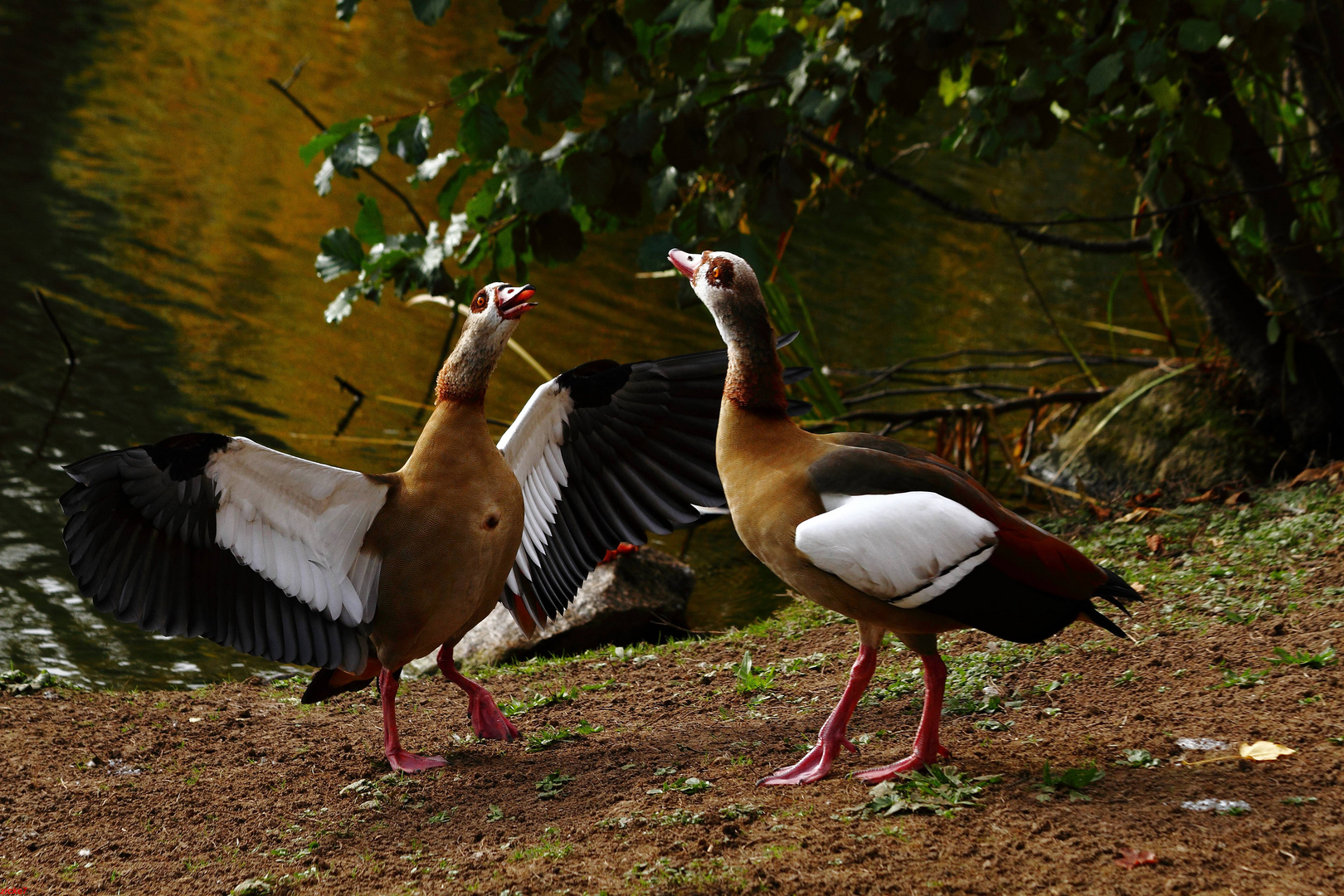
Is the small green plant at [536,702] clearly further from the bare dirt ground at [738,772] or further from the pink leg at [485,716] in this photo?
the pink leg at [485,716]

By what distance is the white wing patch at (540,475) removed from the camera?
466 centimetres

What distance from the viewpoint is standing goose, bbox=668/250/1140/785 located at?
3137mm

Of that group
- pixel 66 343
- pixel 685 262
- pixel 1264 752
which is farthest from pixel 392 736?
pixel 66 343

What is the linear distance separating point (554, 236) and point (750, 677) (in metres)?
2.35

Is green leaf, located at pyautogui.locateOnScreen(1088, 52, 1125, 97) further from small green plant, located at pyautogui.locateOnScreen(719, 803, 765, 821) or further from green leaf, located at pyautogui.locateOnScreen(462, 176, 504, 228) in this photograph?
small green plant, located at pyautogui.locateOnScreen(719, 803, 765, 821)

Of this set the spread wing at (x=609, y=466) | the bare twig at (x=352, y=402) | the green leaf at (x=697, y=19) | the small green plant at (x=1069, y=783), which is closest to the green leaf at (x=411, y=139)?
the green leaf at (x=697, y=19)

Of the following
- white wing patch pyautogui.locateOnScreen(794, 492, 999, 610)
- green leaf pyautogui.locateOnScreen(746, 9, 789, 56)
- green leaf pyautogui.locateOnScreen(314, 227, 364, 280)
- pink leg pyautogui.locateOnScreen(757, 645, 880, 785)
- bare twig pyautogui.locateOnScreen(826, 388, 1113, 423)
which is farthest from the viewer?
bare twig pyautogui.locateOnScreen(826, 388, 1113, 423)

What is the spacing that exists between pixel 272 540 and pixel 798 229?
1285 centimetres

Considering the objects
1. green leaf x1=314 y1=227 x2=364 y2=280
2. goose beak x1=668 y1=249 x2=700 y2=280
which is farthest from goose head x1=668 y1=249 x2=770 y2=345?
green leaf x1=314 y1=227 x2=364 y2=280

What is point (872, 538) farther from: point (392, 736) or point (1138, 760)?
point (392, 736)

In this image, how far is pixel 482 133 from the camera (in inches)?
215

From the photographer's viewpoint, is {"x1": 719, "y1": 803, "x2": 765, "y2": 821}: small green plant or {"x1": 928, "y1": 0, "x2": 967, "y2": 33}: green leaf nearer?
{"x1": 719, "y1": 803, "x2": 765, "y2": 821}: small green plant

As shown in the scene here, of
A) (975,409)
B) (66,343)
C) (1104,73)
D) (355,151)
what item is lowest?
(975,409)

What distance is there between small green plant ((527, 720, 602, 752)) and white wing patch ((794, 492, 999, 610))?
1.46m
